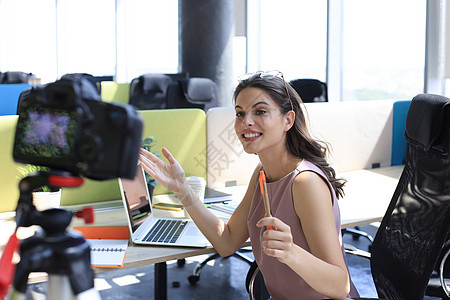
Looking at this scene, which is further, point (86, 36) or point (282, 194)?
point (86, 36)

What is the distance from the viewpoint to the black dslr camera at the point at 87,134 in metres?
0.56

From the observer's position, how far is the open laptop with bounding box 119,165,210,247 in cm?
182

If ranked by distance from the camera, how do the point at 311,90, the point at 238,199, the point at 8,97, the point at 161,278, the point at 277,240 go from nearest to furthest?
the point at 277,240 < the point at 161,278 < the point at 238,199 < the point at 311,90 < the point at 8,97

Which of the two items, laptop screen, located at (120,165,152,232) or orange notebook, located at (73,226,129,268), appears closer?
orange notebook, located at (73,226,129,268)

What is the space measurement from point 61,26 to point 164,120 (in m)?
10.8

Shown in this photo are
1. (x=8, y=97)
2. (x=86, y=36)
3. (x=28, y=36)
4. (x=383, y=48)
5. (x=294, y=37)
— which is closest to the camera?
(x=8, y=97)

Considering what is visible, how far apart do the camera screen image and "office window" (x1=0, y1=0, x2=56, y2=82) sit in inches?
509

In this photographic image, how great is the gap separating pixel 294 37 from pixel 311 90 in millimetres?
2393

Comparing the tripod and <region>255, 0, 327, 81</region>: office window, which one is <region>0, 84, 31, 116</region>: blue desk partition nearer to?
<region>255, 0, 327, 81</region>: office window

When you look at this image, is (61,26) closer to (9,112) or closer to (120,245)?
(9,112)

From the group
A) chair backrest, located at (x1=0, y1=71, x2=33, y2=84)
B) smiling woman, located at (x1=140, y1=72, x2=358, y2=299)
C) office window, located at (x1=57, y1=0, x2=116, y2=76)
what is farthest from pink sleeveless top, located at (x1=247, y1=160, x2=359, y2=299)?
office window, located at (x1=57, y1=0, x2=116, y2=76)

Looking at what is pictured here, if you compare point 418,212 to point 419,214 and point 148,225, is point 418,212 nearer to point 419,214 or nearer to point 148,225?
point 419,214

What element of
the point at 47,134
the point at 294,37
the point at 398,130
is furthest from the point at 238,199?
the point at 294,37

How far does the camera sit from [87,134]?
1.85 feet
